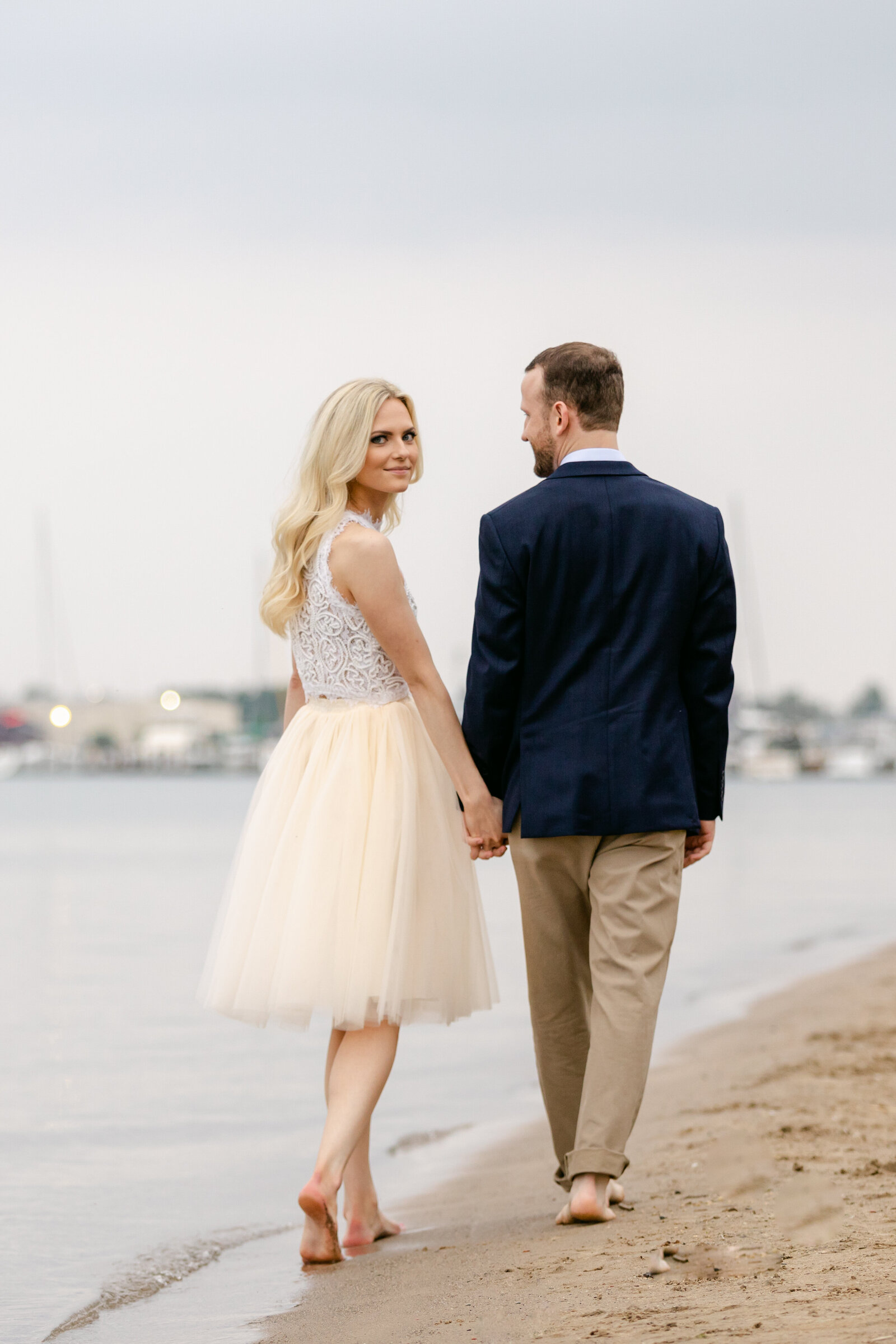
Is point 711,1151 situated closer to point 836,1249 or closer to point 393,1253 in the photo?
point 393,1253

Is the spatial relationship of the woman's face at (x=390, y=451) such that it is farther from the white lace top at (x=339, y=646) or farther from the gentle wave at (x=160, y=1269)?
the gentle wave at (x=160, y=1269)

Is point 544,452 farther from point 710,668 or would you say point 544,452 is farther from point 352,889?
point 352,889

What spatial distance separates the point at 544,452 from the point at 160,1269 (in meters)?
2.23

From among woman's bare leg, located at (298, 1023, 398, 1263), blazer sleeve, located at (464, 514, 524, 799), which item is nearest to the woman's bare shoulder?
blazer sleeve, located at (464, 514, 524, 799)

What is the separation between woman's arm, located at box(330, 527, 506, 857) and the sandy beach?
0.90m

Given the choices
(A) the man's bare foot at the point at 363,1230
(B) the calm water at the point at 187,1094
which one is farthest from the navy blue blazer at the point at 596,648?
(B) the calm water at the point at 187,1094

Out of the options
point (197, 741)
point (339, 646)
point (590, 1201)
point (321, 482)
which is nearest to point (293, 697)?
point (339, 646)

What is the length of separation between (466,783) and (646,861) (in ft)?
1.45

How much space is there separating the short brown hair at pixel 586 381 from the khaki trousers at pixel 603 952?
0.93m

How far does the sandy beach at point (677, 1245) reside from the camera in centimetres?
241

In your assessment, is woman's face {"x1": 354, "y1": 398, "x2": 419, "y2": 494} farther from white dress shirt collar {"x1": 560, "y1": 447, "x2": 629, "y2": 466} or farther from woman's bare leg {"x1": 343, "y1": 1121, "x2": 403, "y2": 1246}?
woman's bare leg {"x1": 343, "y1": 1121, "x2": 403, "y2": 1246}

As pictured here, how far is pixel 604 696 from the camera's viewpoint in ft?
10.5

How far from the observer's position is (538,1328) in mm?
2471

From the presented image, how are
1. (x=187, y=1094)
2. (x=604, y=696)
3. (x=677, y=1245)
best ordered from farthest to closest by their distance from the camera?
(x=187, y=1094) < (x=604, y=696) < (x=677, y=1245)
